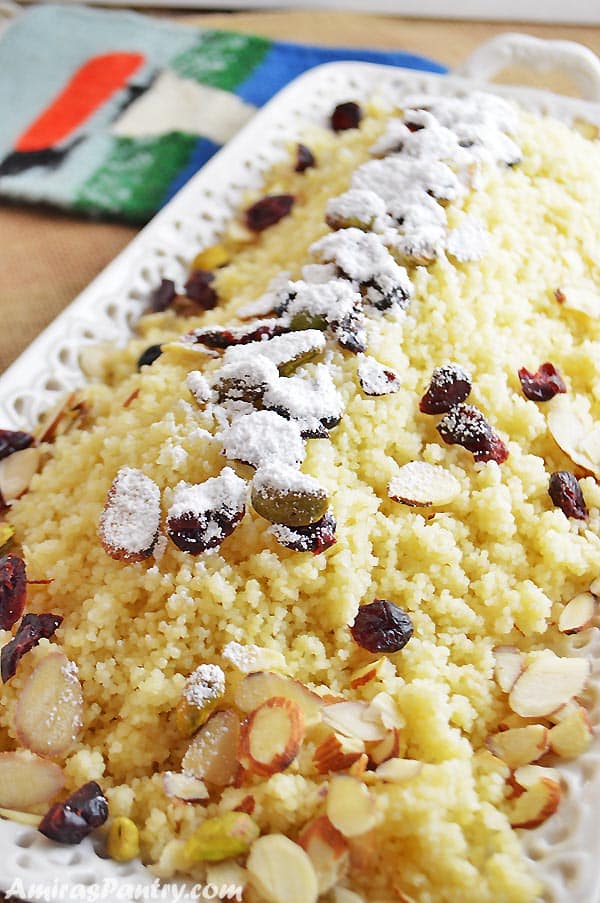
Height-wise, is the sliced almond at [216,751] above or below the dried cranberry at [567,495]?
below

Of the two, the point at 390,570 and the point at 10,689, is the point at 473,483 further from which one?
the point at 10,689

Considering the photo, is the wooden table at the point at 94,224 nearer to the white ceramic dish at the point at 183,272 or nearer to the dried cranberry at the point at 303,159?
the white ceramic dish at the point at 183,272

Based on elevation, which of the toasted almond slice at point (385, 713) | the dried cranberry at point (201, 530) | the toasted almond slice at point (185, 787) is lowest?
the toasted almond slice at point (185, 787)

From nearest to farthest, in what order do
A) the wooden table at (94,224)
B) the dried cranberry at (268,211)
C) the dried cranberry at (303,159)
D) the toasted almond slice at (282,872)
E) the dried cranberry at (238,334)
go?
the toasted almond slice at (282,872) → the dried cranberry at (238,334) → the dried cranberry at (268,211) → the dried cranberry at (303,159) → the wooden table at (94,224)

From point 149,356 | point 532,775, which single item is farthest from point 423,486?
point 149,356

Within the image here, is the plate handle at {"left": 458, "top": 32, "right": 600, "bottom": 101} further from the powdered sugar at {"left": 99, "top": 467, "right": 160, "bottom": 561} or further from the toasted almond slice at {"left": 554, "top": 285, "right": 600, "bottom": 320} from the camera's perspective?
the powdered sugar at {"left": 99, "top": 467, "right": 160, "bottom": 561}

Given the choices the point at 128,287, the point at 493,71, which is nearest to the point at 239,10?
the point at 493,71

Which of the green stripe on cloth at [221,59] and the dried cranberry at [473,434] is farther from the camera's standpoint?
the green stripe on cloth at [221,59]

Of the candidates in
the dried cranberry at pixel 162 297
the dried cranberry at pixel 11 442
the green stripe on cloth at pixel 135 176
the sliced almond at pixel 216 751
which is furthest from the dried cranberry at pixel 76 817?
the green stripe on cloth at pixel 135 176
